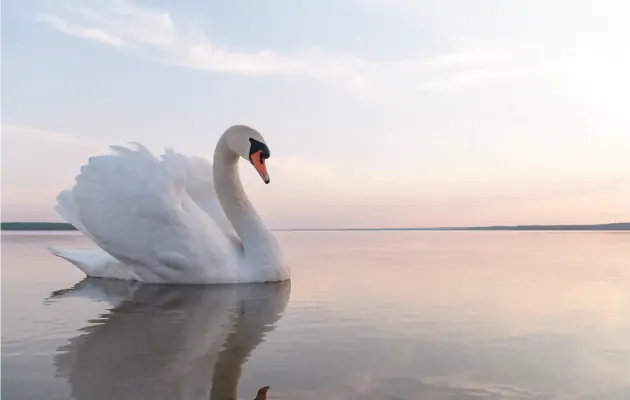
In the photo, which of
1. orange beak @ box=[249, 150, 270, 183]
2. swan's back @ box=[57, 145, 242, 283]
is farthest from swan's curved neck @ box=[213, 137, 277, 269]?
orange beak @ box=[249, 150, 270, 183]

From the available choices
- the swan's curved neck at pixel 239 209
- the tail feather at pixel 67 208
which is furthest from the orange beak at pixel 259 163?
the tail feather at pixel 67 208

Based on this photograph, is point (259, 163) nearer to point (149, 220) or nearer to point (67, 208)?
point (149, 220)

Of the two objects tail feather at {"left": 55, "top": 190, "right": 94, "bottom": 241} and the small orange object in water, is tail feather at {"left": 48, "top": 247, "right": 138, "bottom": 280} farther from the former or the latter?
the small orange object in water

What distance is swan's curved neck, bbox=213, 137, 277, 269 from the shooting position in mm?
9297

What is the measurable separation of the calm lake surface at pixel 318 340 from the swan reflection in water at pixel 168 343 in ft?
0.06

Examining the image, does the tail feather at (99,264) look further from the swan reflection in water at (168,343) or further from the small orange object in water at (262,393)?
the small orange object in water at (262,393)

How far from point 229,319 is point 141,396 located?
277 cm

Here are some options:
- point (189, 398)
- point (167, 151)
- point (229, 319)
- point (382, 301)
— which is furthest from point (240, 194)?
point (189, 398)

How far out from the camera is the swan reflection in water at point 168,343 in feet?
12.1

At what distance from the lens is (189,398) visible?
3.50m

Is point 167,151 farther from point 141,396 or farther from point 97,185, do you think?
point 141,396

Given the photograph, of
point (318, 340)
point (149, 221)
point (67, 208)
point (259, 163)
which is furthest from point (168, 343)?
point (67, 208)

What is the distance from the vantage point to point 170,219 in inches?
323

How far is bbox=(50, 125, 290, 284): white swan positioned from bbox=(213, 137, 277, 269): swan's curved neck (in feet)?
0.05
